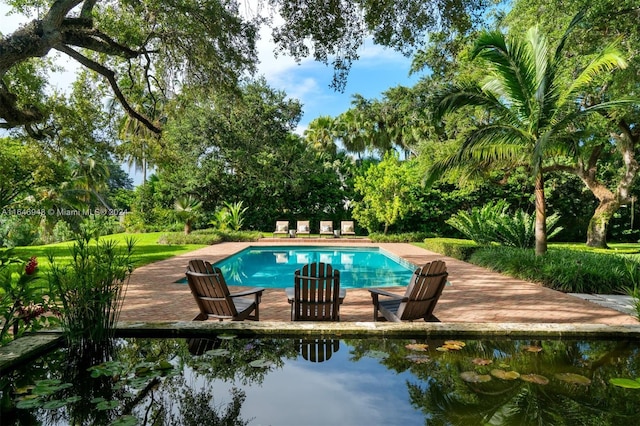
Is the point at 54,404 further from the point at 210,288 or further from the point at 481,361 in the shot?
the point at 481,361

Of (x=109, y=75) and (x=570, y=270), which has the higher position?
(x=109, y=75)

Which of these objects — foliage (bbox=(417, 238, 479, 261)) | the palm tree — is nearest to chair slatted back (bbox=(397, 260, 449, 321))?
the palm tree

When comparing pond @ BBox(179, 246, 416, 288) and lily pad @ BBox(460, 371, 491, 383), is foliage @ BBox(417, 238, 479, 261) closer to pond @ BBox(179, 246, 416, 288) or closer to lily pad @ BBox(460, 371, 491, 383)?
pond @ BBox(179, 246, 416, 288)

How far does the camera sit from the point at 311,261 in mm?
13938

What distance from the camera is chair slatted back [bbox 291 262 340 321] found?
4.54 meters

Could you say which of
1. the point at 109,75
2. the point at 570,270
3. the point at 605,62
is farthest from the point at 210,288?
the point at 605,62

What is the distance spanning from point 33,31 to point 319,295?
19.0 ft

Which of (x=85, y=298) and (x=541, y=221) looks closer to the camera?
(x=85, y=298)

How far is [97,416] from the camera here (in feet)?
7.25

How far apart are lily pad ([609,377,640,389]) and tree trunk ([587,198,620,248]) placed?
50.5ft

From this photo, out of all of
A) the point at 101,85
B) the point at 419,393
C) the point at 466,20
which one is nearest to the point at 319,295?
the point at 419,393

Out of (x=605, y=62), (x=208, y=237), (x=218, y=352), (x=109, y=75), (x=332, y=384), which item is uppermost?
(x=605, y=62)

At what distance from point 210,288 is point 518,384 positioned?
3149 mm

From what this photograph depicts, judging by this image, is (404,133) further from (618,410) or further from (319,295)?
(618,410)
